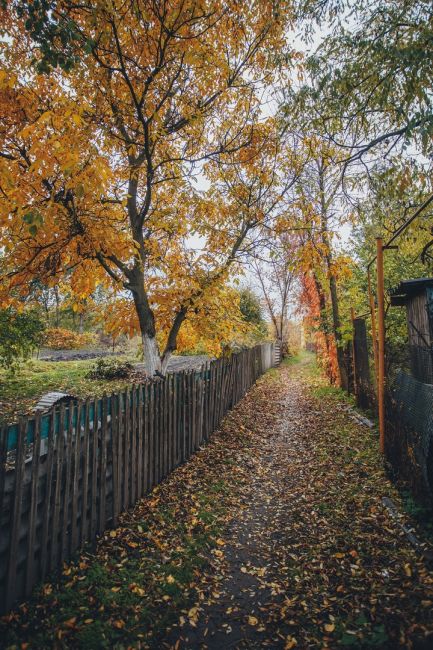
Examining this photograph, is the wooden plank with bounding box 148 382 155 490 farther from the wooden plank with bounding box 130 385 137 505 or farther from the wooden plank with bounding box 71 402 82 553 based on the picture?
the wooden plank with bounding box 71 402 82 553

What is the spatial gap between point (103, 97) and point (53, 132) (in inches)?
87.9

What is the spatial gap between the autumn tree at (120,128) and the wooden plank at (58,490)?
210cm

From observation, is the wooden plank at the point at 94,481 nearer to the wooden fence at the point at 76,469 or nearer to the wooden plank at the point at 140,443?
the wooden fence at the point at 76,469

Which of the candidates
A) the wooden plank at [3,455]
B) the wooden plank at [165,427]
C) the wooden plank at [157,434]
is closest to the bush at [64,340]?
the wooden plank at [165,427]

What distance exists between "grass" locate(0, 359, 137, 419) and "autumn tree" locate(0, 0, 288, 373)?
393 centimetres

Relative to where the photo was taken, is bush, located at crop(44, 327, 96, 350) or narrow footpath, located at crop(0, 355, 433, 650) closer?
narrow footpath, located at crop(0, 355, 433, 650)

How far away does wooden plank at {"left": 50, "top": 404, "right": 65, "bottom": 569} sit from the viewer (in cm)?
343

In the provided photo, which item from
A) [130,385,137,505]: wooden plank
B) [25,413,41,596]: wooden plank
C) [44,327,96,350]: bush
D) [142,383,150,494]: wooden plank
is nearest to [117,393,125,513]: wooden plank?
[130,385,137,505]: wooden plank

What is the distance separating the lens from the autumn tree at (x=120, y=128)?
4.11 m

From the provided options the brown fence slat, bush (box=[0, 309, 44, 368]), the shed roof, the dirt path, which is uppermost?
the shed roof

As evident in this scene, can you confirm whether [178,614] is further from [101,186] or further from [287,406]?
[287,406]

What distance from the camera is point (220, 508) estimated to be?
4.99 m

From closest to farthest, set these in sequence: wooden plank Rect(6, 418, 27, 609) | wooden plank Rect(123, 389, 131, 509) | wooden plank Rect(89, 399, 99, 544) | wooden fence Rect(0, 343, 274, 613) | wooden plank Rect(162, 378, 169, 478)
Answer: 1. wooden plank Rect(6, 418, 27, 609)
2. wooden fence Rect(0, 343, 274, 613)
3. wooden plank Rect(89, 399, 99, 544)
4. wooden plank Rect(123, 389, 131, 509)
5. wooden plank Rect(162, 378, 169, 478)

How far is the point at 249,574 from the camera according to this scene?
368 centimetres
